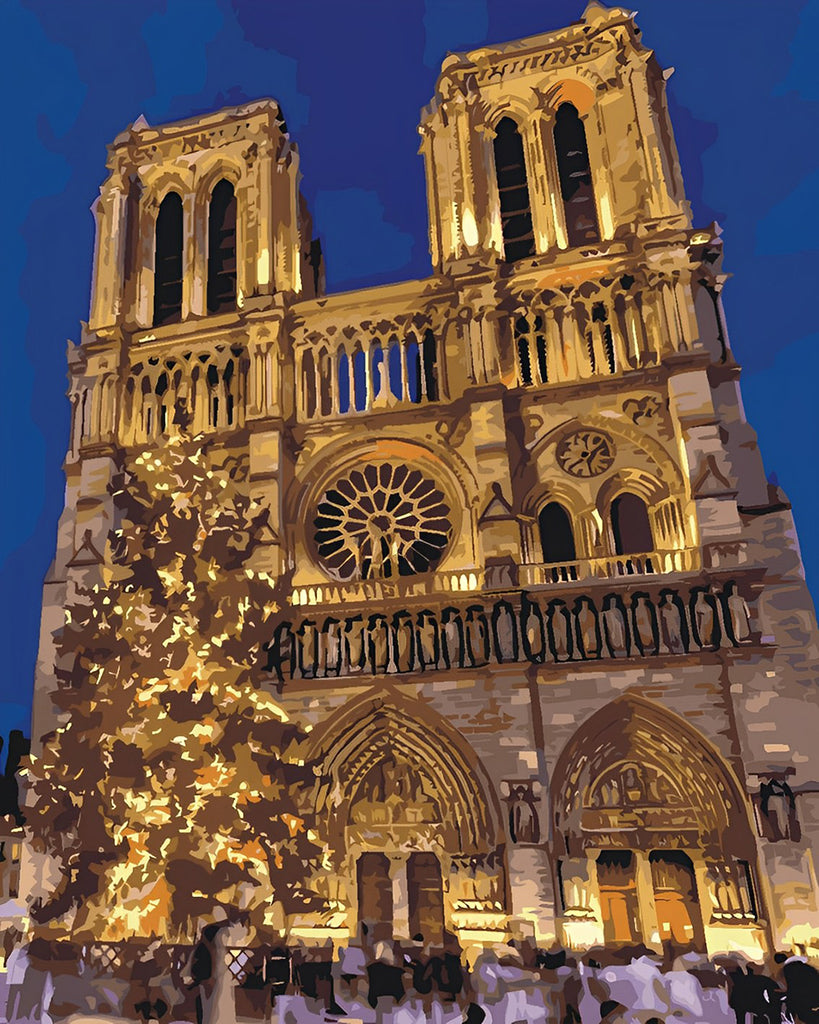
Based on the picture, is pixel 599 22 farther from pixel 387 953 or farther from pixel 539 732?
pixel 387 953

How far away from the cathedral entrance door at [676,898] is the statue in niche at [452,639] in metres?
4.57

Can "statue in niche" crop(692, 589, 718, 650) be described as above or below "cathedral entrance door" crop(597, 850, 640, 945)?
above

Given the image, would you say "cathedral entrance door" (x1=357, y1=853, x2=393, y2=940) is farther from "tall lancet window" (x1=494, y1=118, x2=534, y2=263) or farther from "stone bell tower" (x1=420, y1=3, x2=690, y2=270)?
"tall lancet window" (x1=494, y1=118, x2=534, y2=263)

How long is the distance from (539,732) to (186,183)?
53.3 feet

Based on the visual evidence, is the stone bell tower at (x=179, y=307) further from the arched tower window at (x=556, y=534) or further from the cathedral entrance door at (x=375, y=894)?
the cathedral entrance door at (x=375, y=894)

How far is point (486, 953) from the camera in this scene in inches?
431

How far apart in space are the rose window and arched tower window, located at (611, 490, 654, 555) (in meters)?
→ 3.35

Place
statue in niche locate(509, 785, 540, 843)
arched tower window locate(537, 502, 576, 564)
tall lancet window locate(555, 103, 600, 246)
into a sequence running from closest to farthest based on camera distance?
statue in niche locate(509, 785, 540, 843), arched tower window locate(537, 502, 576, 564), tall lancet window locate(555, 103, 600, 246)

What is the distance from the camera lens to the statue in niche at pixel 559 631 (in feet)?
46.6

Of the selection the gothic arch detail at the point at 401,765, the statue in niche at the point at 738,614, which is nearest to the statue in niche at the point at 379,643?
the gothic arch detail at the point at 401,765

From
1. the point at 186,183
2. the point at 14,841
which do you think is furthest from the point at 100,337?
the point at 14,841

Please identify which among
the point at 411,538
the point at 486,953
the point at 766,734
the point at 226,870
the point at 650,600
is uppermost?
the point at 411,538

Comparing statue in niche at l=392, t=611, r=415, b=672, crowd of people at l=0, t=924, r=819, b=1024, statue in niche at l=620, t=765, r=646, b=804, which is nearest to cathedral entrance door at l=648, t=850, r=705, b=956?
statue in niche at l=620, t=765, r=646, b=804

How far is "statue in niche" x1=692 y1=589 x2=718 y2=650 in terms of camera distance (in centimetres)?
1371
